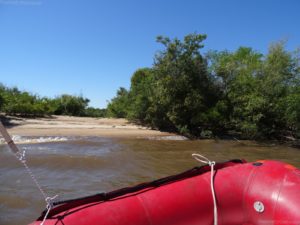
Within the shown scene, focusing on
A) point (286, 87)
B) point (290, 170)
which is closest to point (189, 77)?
point (286, 87)

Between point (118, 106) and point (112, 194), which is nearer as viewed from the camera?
point (112, 194)

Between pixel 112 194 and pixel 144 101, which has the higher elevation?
pixel 144 101

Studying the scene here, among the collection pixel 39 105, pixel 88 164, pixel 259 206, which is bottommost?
pixel 88 164

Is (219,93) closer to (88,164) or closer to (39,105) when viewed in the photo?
(88,164)

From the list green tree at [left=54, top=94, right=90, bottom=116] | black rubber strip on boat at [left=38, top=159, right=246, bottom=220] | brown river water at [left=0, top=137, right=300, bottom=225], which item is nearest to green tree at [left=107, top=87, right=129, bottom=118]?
green tree at [left=54, top=94, right=90, bottom=116]

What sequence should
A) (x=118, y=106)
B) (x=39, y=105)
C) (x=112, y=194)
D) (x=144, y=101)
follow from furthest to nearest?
(x=118, y=106) < (x=39, y=105) < (x=144, y=101) < (x=112, y=194)

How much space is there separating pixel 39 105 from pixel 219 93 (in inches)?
513

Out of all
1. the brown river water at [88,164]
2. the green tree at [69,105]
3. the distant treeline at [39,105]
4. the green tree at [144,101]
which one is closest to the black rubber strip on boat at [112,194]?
the brown river water at [88,164]

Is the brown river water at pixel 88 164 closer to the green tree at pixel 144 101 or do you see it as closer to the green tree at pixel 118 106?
the green tree at pixel 144 101

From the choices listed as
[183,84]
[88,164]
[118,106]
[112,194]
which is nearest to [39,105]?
[118,106]

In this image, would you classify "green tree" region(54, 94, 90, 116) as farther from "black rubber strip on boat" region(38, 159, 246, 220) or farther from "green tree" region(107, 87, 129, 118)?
"black rubber strip on boat" region(38, 159, 246, 220)

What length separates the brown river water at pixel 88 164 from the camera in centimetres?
560

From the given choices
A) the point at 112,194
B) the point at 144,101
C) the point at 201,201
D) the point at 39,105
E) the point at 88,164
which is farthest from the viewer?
the point at 39,105

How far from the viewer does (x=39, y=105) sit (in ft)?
73.0
